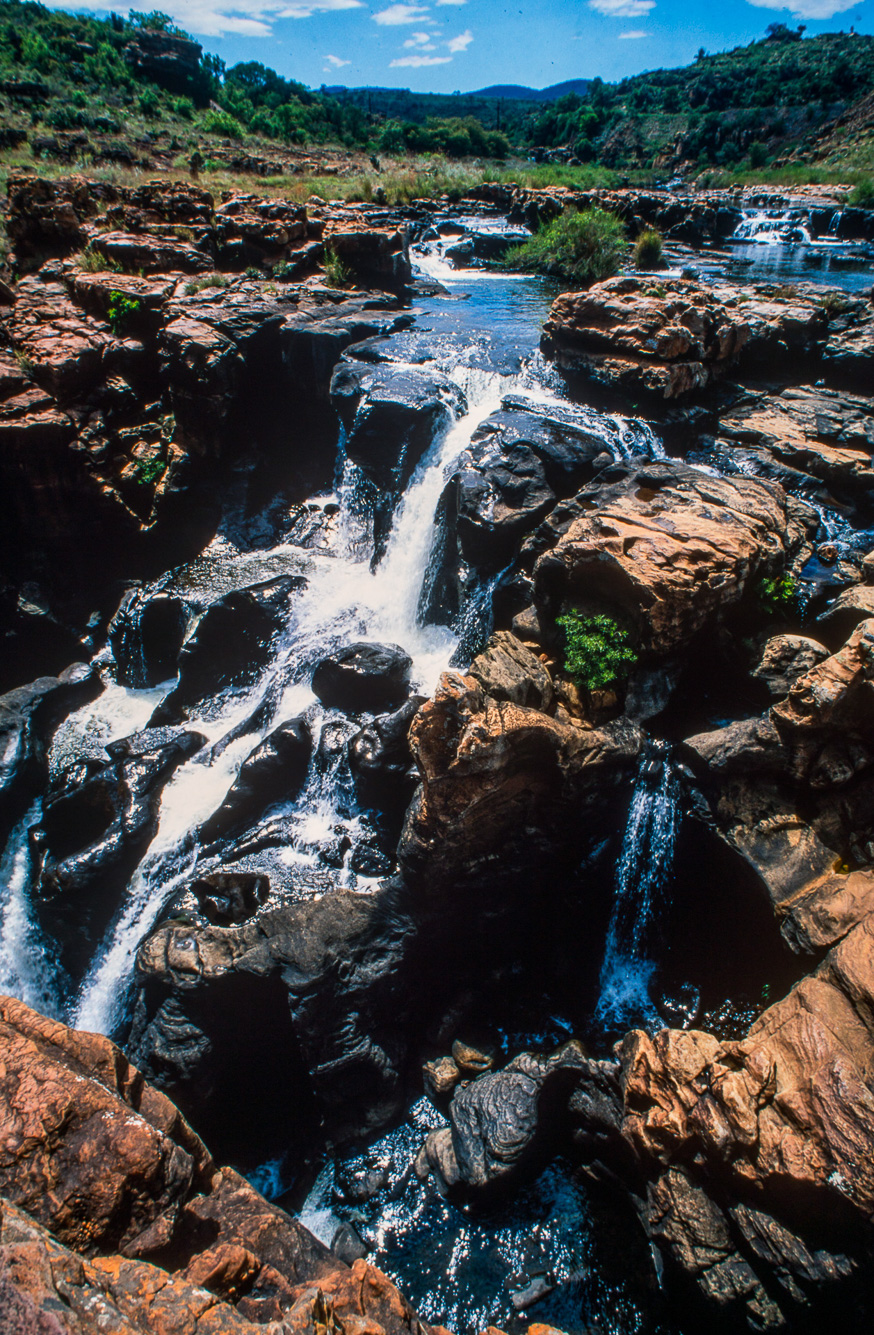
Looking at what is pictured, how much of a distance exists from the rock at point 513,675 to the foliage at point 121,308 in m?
11.1

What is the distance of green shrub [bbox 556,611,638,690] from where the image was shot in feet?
22.4

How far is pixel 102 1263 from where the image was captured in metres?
2.91

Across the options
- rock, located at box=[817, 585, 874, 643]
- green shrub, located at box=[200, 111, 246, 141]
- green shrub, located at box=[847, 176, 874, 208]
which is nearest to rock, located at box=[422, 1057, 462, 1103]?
rock, located at box=[817, 585, 874, 643]

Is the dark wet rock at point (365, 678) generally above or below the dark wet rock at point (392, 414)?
below

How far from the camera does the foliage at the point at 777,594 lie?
23.9 feet

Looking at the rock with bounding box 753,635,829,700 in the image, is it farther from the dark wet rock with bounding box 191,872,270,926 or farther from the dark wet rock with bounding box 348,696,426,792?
the dark wet rock with bounding box 191,872,270,926

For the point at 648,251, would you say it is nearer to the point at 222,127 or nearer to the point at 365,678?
the point at 365,678

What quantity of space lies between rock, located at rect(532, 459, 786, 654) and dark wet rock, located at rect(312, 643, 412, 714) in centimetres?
246

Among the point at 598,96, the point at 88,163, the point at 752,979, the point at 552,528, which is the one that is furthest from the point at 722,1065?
the point at 598,96

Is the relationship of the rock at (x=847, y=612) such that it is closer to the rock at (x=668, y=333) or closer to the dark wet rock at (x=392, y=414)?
the rock at (x=668, y=333)

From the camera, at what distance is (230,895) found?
287 inches

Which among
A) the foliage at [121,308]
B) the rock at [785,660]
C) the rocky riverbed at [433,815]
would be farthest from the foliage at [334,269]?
the rock at [785,660]

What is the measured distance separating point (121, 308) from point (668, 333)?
35.5ft

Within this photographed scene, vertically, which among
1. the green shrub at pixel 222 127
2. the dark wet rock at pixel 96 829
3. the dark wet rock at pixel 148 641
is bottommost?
the dark wet rock at pixel 96 829
